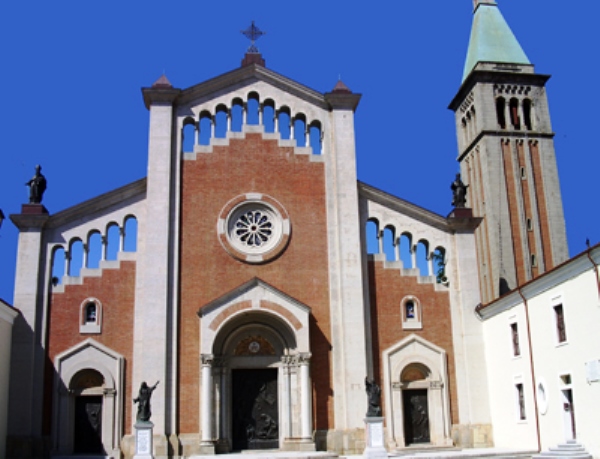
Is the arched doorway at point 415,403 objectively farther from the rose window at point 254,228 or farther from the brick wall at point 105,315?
the brick wall at point 105,315

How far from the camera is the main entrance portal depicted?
25609 millimetres

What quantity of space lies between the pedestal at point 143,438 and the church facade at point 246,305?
1662 mm

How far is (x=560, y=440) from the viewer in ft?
71.8

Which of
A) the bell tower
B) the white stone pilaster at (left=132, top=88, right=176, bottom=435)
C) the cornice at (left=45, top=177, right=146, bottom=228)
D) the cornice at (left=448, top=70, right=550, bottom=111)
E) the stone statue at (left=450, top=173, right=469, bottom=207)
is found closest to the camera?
the white stone pilaster at (left=132, top=88, right=176, bottom=435)

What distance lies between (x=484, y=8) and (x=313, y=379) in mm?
34260

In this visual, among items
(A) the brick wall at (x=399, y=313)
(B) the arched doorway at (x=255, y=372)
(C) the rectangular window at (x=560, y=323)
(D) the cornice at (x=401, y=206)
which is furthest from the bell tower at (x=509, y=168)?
(B) the arched doorway at (x=255, y=372)

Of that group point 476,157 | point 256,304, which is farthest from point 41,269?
point 476,157

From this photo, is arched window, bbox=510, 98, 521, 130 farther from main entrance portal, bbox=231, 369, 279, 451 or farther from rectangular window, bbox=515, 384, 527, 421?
main entrance portal, bbox=231, 369, 279, 451

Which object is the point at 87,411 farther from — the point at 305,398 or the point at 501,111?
the point at 501,111

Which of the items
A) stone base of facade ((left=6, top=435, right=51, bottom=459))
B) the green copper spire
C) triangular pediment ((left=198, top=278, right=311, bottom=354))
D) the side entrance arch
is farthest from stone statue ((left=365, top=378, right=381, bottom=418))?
the green copper spire

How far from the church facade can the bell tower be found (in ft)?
51.5

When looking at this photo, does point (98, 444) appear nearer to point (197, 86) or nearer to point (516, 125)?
point (197, 86)

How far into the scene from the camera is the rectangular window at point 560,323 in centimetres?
2181

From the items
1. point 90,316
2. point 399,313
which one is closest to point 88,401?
point 90,316
